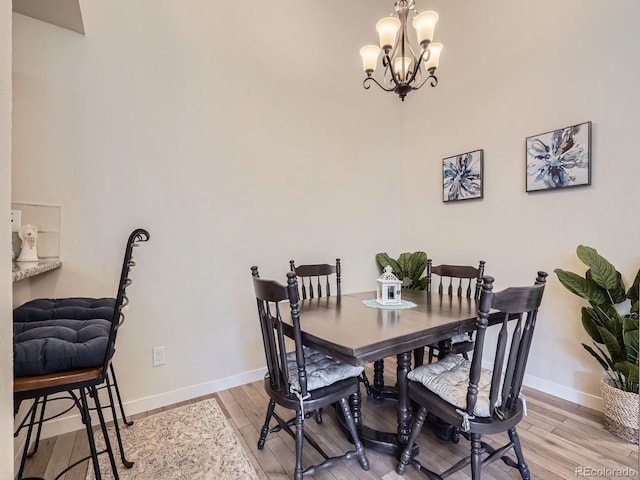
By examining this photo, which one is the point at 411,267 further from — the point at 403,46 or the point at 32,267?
the point at 32,267

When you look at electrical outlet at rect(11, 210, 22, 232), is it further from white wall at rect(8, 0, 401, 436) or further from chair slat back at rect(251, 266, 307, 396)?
chair slat back at rect(251, 266, 307, 396)

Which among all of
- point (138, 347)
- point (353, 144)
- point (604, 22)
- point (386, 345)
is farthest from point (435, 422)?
point (604, 22)

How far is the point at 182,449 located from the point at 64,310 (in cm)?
99

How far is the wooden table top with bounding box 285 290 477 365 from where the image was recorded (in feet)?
4.19

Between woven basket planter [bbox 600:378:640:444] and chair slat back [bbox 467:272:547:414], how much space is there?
3.29ft

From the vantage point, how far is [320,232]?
9.78 feet

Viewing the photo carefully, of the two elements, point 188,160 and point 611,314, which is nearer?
point 611,314

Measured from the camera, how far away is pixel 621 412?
1800 mm

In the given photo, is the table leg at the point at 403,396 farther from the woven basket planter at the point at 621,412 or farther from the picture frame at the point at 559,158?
the picture frame at the point at 559,158

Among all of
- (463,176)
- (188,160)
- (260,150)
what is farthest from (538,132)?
(188,160)

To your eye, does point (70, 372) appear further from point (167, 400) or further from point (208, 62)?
point (208, 62)

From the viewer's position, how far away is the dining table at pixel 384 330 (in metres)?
1.30

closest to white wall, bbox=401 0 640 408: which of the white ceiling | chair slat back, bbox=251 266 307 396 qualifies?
chair slat back, bbox=251 266 307 396

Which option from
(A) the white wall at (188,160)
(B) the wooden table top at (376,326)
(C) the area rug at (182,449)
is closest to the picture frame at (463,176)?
(A) the white wall at (188,160)
